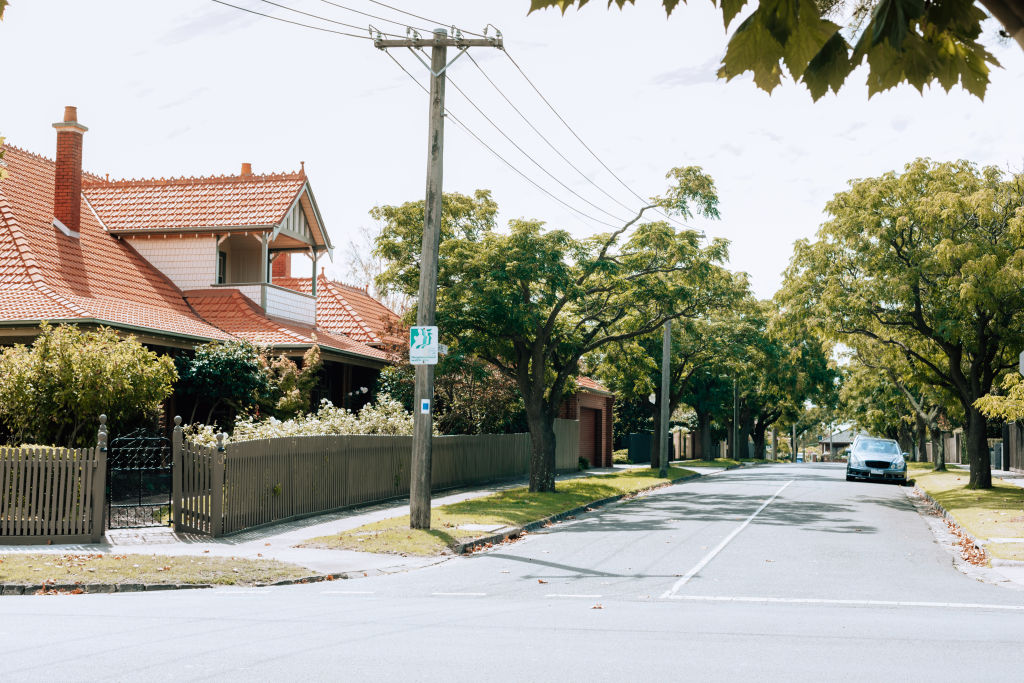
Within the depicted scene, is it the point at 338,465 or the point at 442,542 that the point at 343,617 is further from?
the point at 338,465

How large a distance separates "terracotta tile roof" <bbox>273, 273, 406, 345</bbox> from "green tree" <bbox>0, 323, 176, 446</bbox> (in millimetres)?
12234

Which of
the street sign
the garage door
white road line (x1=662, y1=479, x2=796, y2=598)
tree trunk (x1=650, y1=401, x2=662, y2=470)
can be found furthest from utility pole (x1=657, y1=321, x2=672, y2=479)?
the street sign

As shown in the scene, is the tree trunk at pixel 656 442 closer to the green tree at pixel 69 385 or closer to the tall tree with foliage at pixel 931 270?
the tall tree with foliage at pixel 931 270

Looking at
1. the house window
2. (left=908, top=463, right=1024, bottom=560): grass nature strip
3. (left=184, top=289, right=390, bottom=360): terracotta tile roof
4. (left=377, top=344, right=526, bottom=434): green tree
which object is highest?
the house window

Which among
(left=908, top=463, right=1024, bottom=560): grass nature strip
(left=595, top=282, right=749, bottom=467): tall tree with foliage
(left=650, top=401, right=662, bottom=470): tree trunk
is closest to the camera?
(left=908, top=463, right=1024, bottom=560): grass nature strip

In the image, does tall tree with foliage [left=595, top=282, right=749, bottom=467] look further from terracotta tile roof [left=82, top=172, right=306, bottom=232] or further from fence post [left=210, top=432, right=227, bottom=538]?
fence post [left=210, top=432, right=227, bottom=538]

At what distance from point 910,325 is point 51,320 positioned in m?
21.5

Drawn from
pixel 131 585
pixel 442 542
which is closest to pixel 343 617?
pixel 131 585

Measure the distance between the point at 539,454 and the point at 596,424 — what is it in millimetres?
20914

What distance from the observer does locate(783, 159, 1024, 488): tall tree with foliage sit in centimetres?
2544

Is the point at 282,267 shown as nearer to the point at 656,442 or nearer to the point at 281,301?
the point at 281,301

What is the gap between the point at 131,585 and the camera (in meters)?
11.8

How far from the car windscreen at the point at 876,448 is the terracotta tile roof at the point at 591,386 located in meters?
10.7

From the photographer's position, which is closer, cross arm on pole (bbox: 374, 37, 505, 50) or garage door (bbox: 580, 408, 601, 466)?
cross arm on pole (bbox: 374, 37, 505, 50)
